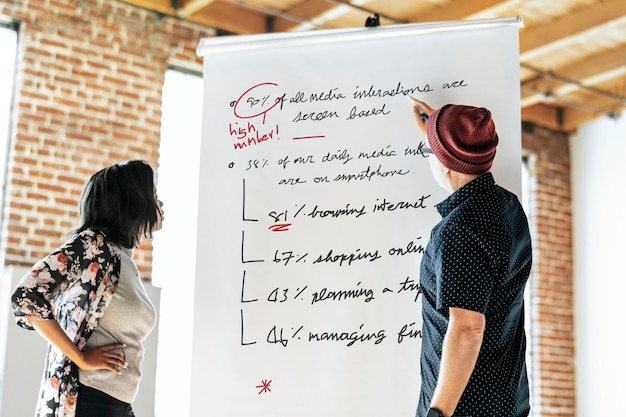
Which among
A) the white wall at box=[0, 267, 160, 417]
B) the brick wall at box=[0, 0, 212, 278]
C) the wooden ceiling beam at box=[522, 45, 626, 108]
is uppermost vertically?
the wooden ceiling beam at box=[522, 45, 626, 108]

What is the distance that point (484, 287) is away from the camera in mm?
1821

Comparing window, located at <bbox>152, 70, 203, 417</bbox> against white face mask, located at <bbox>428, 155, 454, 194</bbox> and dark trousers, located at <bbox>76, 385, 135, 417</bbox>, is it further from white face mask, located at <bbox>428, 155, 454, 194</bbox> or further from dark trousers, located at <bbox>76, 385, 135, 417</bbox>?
white face mask, located at <bbox>428, 155, 454, 194</bbox>

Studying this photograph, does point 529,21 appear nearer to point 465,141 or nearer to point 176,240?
point 176,240

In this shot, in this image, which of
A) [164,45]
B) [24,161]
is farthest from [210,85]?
[164,45]

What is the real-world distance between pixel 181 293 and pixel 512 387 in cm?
365

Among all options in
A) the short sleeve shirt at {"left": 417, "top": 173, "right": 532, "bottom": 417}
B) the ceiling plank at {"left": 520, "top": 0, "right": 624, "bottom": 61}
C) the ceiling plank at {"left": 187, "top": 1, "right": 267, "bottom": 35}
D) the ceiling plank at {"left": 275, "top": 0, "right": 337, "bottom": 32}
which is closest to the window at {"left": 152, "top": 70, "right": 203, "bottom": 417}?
the ceiling plank at {"left": 187, "top": 1, "right": 267, "bottom": 35}

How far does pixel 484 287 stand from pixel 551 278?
5.49m

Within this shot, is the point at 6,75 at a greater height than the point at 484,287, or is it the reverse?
the point at 6,75

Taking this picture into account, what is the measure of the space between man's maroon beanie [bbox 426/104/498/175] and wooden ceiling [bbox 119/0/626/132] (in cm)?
328

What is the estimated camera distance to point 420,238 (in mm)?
2459

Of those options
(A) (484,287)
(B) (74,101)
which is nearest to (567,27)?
(B) (74,101)

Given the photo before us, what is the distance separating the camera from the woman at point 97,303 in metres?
2.26

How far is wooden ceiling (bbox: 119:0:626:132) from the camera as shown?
207 inches

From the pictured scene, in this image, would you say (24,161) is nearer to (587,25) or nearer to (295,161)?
(295,161)
